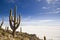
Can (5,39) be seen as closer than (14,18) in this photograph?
Yes

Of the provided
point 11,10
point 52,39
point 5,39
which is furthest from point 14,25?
point 52,39

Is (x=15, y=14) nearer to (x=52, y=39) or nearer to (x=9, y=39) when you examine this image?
(x=9, y=39)

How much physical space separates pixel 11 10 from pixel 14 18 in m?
1.60

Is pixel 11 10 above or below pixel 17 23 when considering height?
above

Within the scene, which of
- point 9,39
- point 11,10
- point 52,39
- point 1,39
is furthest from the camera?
point 52,39

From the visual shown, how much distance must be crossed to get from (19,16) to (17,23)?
136 cm

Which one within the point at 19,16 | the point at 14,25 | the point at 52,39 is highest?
the point at 19,16

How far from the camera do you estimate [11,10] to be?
25922mm

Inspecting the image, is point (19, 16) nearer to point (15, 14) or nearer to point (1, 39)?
point (15, 14)

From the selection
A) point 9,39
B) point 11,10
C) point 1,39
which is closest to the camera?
point 1,39

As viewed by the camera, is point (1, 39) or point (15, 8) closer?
point (1, 39)

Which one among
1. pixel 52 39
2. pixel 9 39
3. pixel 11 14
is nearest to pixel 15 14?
pixel 11 14

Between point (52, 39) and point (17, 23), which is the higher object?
point (17, 23)

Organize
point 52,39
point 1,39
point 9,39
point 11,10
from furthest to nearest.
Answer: point 52,39 < point 11,10 < point 9,39 < point 1,39
